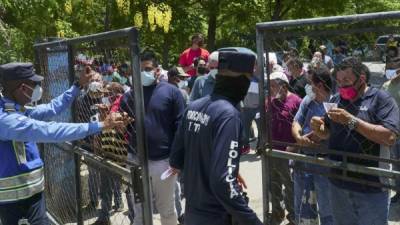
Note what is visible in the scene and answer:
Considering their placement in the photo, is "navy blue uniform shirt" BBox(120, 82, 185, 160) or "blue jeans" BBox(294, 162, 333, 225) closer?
"blue jeans" BBox(294, 162, 333, 225)

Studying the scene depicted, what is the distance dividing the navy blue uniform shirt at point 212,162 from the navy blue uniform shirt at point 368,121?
87cm

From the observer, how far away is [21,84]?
4125 millimetres

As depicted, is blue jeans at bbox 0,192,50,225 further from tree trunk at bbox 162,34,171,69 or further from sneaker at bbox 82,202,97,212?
tree trunk at bbox 162,34,171,69

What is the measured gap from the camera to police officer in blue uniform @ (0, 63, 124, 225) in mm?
3820

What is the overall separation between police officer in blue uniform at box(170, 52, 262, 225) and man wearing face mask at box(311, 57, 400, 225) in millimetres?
675

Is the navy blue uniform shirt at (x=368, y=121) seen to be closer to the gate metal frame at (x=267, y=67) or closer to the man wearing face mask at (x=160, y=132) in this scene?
the gate metal frame at (x=267, y=67)

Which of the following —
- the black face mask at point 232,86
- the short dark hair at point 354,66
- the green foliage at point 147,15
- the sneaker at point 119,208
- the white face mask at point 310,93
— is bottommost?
the sneaker at point 119,208

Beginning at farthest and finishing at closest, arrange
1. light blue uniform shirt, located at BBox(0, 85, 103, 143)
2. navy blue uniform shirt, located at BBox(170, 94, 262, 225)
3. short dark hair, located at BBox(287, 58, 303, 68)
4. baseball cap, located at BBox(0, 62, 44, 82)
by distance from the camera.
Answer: short dark hair, located at BBox(287, 58, 303, 68) < baseball cap, located at BBox(0, 62, 44, 82) < light blue uniform shirt, located at BBox(0, 85, 103, 143) < navy blue uniform shirt, located at BBox(170, 94, 262, 225)

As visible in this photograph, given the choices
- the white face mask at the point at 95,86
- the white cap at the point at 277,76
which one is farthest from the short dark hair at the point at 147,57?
the white cap at the point at 277,76

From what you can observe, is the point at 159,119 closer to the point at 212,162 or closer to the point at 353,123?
the point at 212,162

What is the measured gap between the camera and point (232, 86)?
121 inches

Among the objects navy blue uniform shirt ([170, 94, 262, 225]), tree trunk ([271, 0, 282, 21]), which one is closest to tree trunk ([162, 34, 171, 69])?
tree trunk ([271, 0, 282, 21])

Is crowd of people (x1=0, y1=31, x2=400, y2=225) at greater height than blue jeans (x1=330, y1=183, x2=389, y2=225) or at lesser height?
greater

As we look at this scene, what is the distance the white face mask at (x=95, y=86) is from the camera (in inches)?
178
